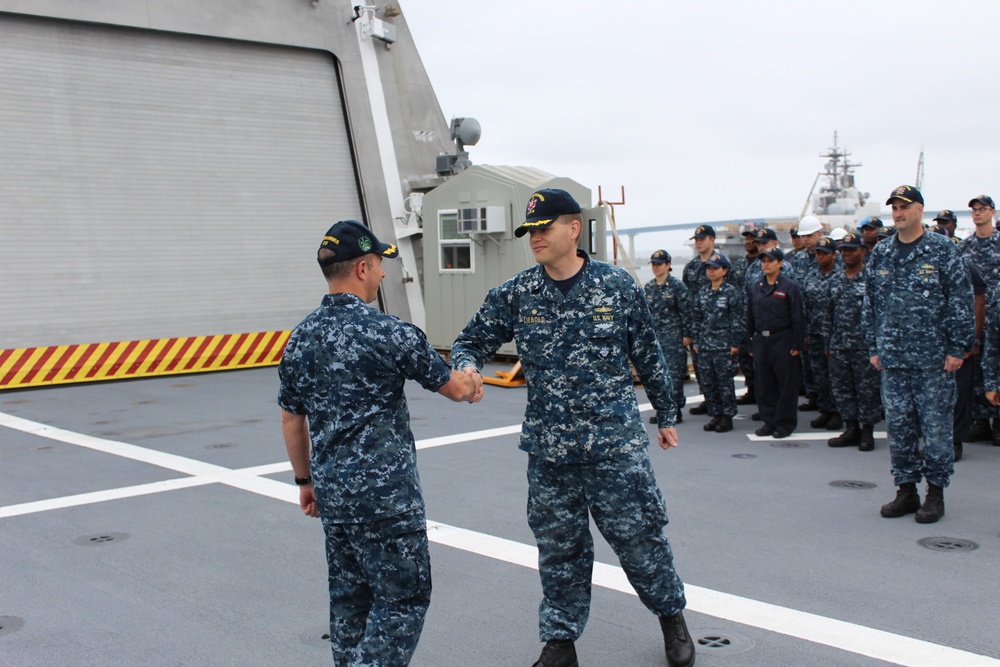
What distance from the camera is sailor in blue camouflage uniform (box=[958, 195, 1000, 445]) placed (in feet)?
24.5

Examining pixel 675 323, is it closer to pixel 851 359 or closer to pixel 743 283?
pixel 743 283

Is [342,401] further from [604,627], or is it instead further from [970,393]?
[970,393]

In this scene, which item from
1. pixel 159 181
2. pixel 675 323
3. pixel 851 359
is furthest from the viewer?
pixel 159 181

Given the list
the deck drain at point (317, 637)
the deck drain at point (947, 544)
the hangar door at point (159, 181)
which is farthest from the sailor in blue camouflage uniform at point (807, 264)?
the hangar door at point (159, 181)

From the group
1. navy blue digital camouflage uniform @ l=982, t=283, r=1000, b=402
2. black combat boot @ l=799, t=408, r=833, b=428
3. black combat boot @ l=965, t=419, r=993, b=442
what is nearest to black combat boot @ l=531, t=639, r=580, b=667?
navy blue digital camouflage uniform @ l=982, t=283, r=1000, b=402

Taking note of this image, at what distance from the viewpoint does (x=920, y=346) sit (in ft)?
17.2

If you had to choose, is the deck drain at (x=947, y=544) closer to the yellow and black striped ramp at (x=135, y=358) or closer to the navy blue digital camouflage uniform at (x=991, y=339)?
the navy blue digital camouflage uniform at (x=991, y=339)

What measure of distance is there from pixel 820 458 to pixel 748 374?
116 inches

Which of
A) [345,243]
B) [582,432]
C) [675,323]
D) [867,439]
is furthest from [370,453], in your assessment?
[675,323]

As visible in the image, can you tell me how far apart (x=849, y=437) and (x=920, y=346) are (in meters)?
2.39

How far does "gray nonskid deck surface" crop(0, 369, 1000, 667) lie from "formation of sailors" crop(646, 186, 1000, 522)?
36 cm

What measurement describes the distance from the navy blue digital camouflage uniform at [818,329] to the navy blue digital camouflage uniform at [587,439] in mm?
5032

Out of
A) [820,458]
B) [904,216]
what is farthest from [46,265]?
[904,216]

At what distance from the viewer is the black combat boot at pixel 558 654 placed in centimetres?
341
